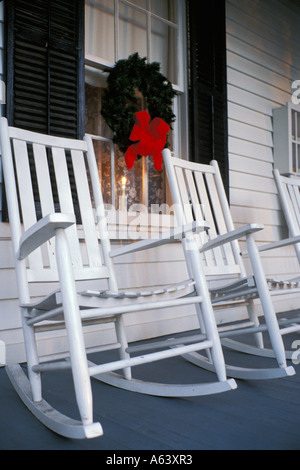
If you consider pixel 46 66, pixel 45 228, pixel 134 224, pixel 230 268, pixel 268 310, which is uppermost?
pixel 46 66

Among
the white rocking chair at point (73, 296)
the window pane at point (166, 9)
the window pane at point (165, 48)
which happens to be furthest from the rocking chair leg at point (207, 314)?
Answer: the window pane at point (166, 9)

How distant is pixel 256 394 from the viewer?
1555mm

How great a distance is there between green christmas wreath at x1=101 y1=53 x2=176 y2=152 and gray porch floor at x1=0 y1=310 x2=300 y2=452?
1.49m

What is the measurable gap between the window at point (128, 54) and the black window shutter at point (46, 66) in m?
0.29

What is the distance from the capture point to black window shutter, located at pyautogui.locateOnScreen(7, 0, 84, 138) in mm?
2049

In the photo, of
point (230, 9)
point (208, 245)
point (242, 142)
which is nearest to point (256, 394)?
point (208, 245)

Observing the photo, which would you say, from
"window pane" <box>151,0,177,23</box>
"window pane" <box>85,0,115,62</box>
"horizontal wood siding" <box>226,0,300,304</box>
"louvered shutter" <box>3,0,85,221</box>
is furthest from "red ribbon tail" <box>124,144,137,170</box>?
"window pane" <box>151,0,177,23</box>

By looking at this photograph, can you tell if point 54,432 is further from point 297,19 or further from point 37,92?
point 297,19

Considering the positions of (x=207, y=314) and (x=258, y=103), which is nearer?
(x=207, y=314)

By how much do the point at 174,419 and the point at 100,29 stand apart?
2.33m

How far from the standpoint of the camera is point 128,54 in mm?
2838

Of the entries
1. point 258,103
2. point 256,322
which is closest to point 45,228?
point 256,322

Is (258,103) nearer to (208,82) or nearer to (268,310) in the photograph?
(208,82)

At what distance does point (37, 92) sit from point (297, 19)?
317 centimetres
